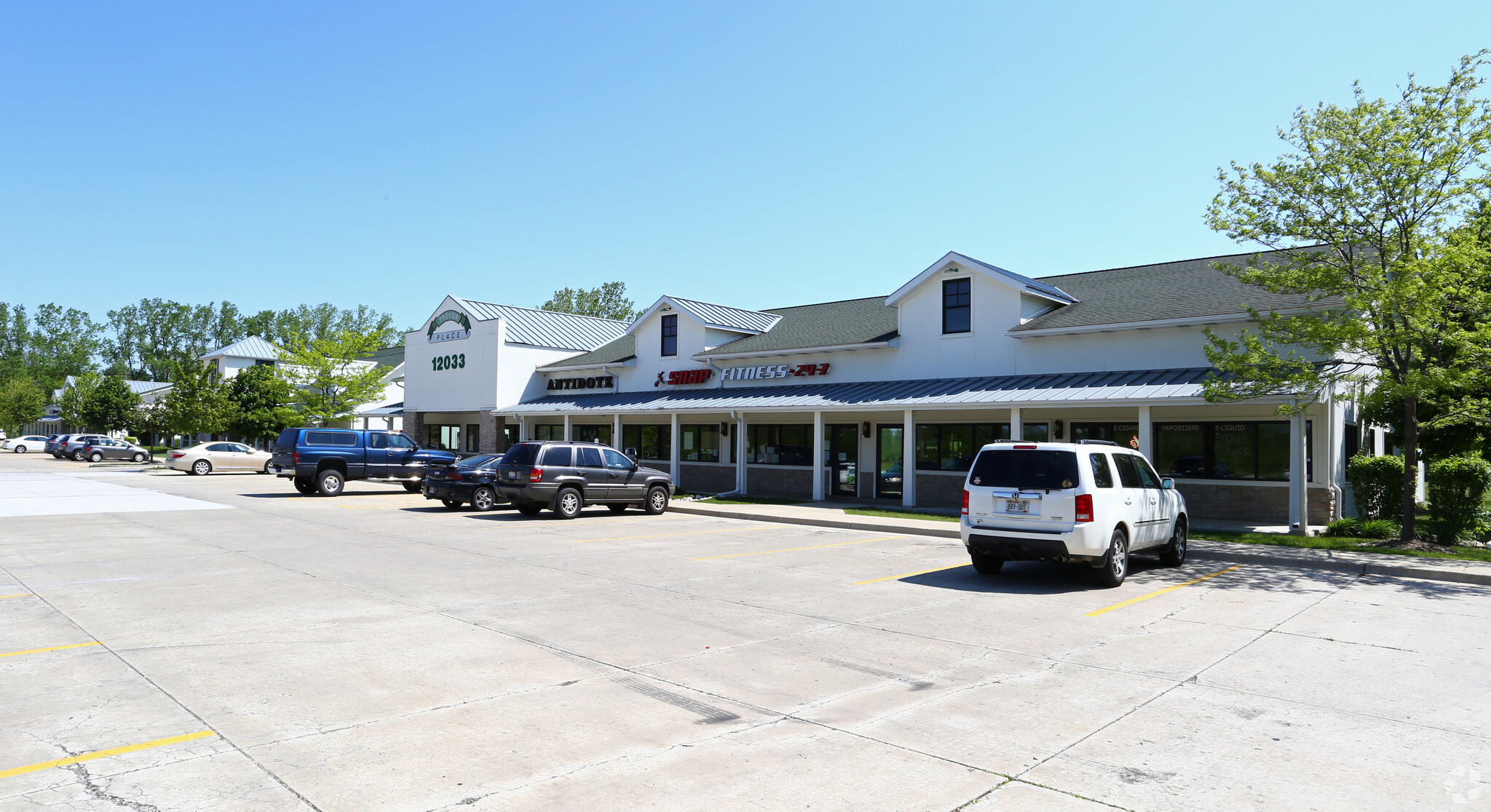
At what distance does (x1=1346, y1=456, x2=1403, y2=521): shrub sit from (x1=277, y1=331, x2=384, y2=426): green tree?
43.7 m

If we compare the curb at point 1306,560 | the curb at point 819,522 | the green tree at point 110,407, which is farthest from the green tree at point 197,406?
the curb at point 1306,560

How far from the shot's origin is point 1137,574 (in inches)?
510

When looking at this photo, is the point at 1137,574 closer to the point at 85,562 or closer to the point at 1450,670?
the point at 1450,670

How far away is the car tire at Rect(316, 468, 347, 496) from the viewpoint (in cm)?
2809

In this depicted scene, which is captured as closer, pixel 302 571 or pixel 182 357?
pixel 302 571

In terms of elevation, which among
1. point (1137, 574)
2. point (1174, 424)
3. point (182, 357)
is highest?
point (182, 357)

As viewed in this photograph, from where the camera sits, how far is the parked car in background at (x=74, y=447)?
194 feet

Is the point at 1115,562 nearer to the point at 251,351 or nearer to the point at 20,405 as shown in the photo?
the point at 251,351

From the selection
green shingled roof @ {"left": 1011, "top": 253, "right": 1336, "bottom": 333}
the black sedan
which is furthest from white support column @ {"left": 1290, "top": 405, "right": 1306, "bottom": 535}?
the black sedan

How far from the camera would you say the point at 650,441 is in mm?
34250

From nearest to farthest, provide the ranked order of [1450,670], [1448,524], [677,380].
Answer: [1450,670]
[1448,524]
[677,380]

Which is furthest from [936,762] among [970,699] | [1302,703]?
[1302,703]

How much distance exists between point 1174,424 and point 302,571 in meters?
18.4

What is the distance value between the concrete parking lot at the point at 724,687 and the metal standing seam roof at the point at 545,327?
88.1ft
